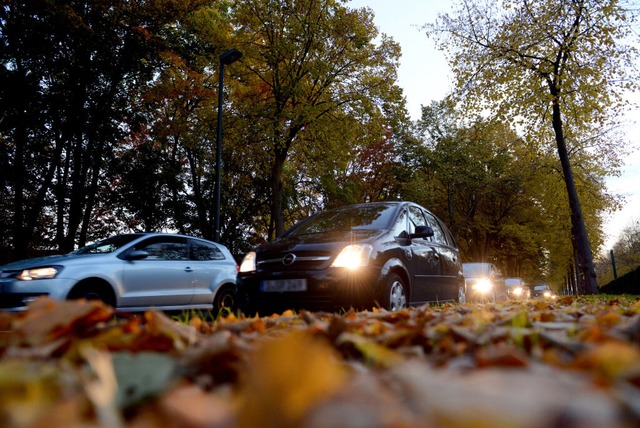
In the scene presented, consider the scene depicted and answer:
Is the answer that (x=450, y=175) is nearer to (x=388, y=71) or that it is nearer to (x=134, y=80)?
(x=388, y=71)

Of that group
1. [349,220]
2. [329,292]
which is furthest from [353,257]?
[349,220]

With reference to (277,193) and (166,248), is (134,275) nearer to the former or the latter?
(166,248)

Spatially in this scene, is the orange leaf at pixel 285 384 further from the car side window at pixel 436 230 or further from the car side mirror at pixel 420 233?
the car side window at pixel 436 230

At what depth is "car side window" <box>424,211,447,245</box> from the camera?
7717 millimetres

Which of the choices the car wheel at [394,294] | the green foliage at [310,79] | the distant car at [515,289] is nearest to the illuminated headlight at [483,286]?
the green foliage at [310,79]

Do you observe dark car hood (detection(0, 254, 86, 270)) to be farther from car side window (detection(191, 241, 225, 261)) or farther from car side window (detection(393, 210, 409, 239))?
car side window (detection(393, 210, 409, 239))

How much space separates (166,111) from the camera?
899 inches

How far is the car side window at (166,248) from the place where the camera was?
830 centimetres

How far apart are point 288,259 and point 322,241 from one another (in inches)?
18.6

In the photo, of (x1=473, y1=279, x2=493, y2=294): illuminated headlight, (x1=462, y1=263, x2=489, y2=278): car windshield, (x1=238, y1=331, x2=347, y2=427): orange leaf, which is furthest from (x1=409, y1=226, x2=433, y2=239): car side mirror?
(x1=462, y1=263, x2=489, y2=278): car windshield

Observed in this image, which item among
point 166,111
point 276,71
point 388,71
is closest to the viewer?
point 276,71

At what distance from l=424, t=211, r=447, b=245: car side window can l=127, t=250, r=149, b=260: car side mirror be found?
4.72 meters

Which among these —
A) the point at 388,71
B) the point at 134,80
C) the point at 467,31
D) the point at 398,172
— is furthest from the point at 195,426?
the point at 398,172

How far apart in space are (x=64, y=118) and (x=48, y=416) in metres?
21.0
